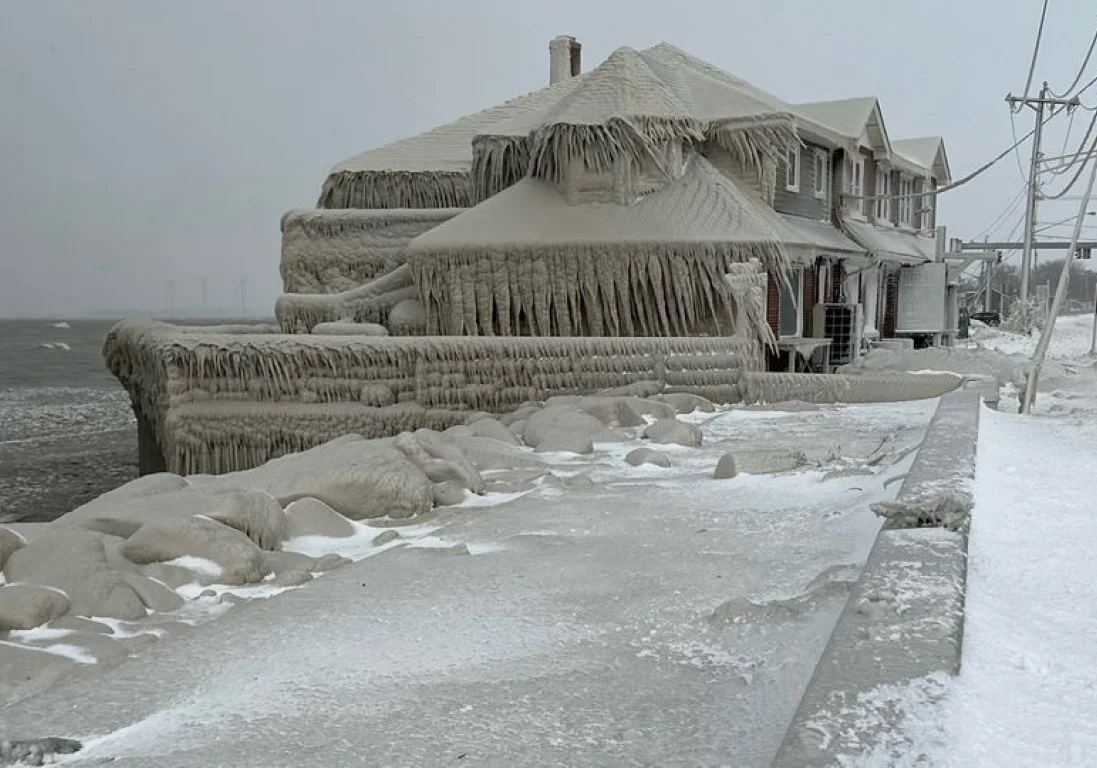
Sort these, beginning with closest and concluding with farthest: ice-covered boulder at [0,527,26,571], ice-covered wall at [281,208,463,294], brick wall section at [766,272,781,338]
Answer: ice-covered boulder at [0,527,26,571]
brick wall section at [766,272,781,338]
ice-covered wall at [281,208,463,294]

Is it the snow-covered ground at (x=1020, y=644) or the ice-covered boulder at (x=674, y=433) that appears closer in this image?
the snow-covered ground at (x=1020, y=644)

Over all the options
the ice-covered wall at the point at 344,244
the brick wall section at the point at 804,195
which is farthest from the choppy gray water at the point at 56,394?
the brick wall section at the point at 804,195

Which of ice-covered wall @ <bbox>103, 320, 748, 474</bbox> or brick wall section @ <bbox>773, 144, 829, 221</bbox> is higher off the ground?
brick wall section @ <bbox>773, 144, 829, 221</bbox>

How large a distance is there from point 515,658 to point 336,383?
25.9 ft

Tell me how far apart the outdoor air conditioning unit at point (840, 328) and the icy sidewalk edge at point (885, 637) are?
50.7 ft

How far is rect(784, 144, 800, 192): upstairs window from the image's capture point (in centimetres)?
1878

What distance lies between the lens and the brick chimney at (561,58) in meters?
25.4

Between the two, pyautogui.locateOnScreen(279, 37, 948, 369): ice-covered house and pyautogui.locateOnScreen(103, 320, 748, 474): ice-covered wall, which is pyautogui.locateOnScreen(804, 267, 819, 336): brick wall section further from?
pyautogui.locateOnScreen(103, 320, 748, 474): ice-covered wall

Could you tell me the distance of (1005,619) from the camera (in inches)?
121

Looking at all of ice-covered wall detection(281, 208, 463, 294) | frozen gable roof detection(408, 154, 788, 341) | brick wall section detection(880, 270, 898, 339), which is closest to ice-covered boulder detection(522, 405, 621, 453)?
frozen gable roof detection(408, 154, 788, 341)

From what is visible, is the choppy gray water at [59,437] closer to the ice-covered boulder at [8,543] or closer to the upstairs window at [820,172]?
the ice-covered boulder at [8,543]

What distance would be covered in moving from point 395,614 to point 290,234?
684 inches

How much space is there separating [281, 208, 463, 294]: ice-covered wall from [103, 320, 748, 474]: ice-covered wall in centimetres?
889

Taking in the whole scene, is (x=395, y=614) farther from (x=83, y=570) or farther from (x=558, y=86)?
(x=558, y=86)
